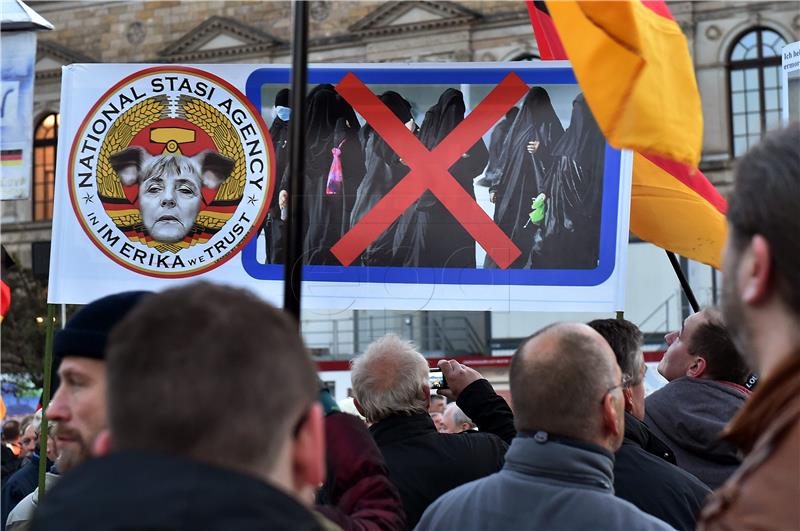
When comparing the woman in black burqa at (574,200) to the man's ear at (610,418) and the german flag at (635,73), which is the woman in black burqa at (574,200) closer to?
the german flag at (635,73)

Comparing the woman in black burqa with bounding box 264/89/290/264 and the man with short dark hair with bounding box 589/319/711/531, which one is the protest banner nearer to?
the woman in black burqa with bounding box 264/89/290/264

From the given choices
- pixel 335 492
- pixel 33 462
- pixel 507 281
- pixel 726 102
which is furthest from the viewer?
pixel 726 102

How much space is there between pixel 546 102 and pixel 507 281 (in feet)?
2.69

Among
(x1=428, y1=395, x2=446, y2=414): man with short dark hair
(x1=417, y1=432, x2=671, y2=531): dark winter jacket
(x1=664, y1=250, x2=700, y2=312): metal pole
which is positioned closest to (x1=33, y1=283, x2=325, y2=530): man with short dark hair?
(x1=417, y1=432, x2=671, y2=531): dark winter jacket

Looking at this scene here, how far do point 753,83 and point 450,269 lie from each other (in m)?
22.9

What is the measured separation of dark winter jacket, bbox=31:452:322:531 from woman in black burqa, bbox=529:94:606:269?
3.86 metres

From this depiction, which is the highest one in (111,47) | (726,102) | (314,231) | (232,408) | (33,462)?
(111,47)

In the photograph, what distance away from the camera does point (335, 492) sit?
320 cm

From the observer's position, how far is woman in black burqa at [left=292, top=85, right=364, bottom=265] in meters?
5.25

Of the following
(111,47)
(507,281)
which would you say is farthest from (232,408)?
(111,47)

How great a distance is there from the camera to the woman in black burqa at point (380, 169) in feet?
17.1

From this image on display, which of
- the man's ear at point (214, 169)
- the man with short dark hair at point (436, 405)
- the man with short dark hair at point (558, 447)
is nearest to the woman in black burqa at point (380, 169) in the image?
the man's ear at point (214, 169)

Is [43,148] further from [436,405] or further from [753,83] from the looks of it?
[436,405]

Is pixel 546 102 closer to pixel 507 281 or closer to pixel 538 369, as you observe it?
pixel 507 281
